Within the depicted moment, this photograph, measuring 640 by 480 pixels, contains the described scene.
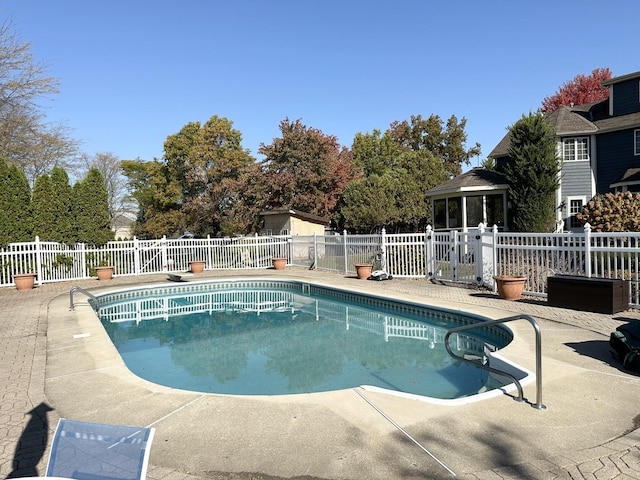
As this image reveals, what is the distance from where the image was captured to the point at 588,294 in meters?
8.30

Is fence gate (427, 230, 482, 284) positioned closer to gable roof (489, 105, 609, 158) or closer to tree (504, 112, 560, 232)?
tree (504, 112, 560, 232)

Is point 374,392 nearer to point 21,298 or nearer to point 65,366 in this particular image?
point 65,366

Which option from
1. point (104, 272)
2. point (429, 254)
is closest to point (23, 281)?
point (104, 272)

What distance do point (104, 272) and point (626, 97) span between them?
23.3 metres

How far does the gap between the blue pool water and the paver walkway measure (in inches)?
54.3

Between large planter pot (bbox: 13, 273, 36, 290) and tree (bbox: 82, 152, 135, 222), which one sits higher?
tree (bbox: 82, 152, 135, 222)

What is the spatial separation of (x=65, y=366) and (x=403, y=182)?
929 inches

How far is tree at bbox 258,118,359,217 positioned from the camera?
27438mm

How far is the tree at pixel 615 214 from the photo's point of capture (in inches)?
488

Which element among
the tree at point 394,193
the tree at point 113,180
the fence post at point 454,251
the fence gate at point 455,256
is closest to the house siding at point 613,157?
the tree at point 394,193

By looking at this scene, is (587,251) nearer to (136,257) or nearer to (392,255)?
(392,255)

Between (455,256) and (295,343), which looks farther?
(455,256)

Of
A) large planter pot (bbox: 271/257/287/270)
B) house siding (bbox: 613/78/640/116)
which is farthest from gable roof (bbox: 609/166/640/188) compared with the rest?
large planter pot (bbox: 271/257/287/270)

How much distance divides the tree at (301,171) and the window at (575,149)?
1310 cm
